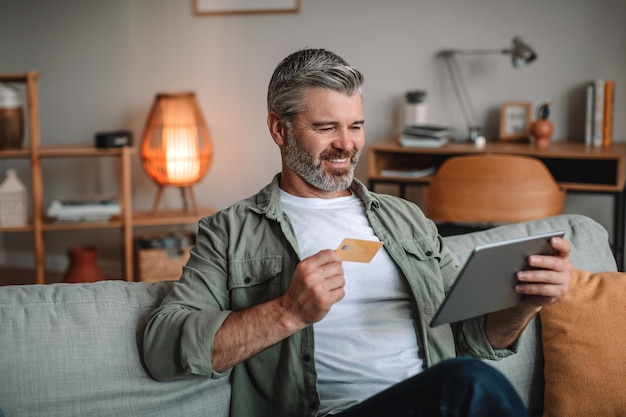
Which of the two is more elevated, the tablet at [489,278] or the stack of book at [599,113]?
the stack of book at [599,113]

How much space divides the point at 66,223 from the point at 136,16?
4.27ft

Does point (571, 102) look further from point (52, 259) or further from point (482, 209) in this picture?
point (52, 259)

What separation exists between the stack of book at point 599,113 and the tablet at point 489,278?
102 inches

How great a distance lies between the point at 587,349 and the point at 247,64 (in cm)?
322

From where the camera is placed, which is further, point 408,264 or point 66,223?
point 66,223

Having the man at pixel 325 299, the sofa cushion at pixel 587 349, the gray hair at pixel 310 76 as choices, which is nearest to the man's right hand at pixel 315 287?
the man at pixel 325 299

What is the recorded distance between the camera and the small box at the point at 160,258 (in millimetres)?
4262

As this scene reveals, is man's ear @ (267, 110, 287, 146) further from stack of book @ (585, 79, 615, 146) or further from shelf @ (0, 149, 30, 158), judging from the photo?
shelf @ (0, 149, 30, 158)

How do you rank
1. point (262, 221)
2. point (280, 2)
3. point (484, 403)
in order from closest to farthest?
point (484, 403) → point (262, 221) → point (280, 2)

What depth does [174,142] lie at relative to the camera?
174 inches

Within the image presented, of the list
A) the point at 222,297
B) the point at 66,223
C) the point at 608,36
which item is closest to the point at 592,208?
the point at 608,36

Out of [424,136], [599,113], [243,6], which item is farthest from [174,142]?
[599,113]

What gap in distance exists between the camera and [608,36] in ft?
13.5

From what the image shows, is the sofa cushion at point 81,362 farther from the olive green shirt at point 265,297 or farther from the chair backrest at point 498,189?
the chair backrest at point 498,189
